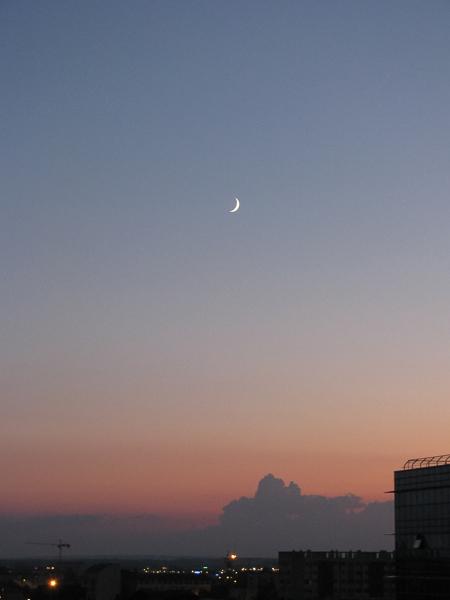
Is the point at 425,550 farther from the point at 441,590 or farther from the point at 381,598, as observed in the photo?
the point at 381,598

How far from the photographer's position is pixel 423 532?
313 ft

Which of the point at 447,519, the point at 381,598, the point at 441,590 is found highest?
the point at 447,519

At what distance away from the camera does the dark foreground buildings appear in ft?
294

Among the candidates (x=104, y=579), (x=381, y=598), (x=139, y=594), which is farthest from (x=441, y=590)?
(x=381, y=598)

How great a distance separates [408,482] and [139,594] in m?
36.8

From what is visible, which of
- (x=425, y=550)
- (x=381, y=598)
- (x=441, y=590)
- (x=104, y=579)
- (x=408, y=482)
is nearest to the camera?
(x=441, y=590)

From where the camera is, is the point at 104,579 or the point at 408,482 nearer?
the point at 408,482

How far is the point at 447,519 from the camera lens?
302ft

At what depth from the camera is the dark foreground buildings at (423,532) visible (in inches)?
3524

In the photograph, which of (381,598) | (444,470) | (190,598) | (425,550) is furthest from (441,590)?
(381,598)

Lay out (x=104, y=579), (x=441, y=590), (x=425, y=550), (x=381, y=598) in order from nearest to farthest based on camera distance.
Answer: (x=441, y=590) < (x=425, y=550) < (x=104, y=579) < (x=381, y=598)

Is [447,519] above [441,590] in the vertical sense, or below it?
above

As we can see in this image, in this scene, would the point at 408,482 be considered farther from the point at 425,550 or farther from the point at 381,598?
the point at 381,598

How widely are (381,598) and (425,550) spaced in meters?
116
